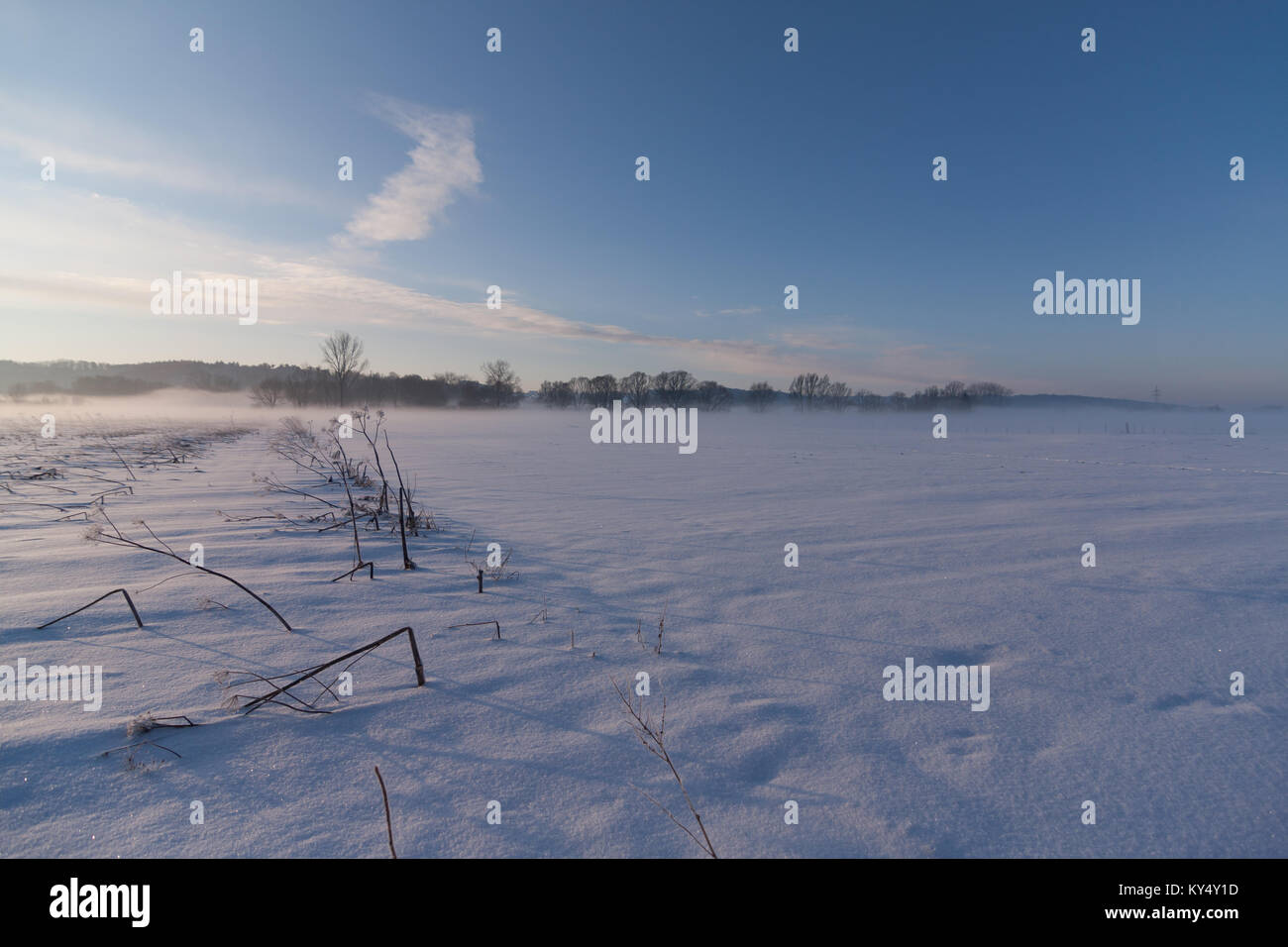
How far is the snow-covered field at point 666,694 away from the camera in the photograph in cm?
164

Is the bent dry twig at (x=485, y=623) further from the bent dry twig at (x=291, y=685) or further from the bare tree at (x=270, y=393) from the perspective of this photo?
the bare tree at (x=270, y=393)

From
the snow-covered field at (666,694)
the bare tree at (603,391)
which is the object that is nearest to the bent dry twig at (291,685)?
the snow-covered field at (666,694)

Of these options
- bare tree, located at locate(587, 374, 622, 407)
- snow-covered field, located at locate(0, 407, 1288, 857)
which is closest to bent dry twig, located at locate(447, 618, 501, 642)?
snow-covered field, located at locate(0, 407, 1288, 857)

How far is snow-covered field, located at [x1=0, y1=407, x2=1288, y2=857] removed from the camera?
164 cm

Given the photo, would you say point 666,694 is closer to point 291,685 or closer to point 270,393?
point 291,685

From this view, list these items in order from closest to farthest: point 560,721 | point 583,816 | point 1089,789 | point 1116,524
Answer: point 583,816 → point 1089,789 → point 560,721 → point 1116,524

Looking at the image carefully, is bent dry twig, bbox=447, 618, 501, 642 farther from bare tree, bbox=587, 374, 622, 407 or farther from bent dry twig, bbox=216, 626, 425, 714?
bare tree, bbox=587, 374, 622, 407

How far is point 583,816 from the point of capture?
1.67 m

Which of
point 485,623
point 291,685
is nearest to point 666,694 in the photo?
point 485,623

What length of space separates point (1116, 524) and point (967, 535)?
2.19 meters
